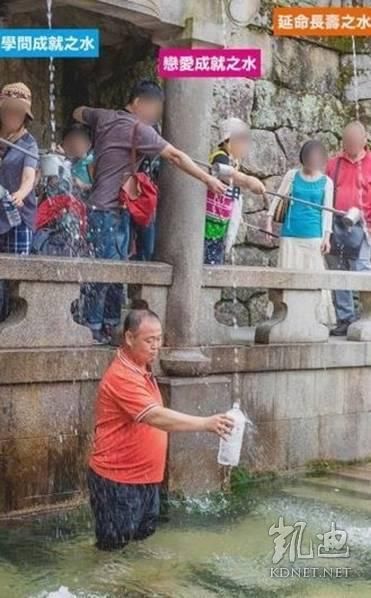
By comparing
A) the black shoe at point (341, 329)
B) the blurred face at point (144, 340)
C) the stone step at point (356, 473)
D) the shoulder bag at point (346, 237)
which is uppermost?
the shoulder bag at point (346, 237)

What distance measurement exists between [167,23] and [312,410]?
3375 mm

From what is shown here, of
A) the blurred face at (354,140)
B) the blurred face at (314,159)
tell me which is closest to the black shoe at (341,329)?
the blurred face at (314,159)

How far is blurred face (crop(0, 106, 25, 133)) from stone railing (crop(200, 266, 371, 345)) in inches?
70.3

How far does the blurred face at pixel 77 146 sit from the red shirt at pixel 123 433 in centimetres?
343

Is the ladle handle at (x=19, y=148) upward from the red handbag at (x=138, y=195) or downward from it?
upward

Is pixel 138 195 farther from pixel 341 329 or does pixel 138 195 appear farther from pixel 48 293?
pixel 341 329

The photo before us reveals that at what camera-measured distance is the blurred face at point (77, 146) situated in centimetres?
871

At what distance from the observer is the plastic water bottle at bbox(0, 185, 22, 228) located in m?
6.81

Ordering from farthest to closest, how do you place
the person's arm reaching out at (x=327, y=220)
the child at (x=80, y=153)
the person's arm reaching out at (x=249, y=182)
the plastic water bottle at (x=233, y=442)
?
the person's arm reaching out at (x=327, y=220)
the child at (x=80, y=153)
the person's arm reaching out at (x=249, y=182)
the plastic water bottle at (x=233, y=442)

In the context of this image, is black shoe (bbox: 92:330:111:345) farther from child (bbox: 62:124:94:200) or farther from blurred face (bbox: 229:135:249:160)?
blurred face (bbox: 229:135:249:160)

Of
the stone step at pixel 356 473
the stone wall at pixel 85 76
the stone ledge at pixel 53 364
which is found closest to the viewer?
the stone ledge at pixel 53 364

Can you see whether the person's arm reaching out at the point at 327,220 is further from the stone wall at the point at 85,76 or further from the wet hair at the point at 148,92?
the wet hair at the point at 148,92

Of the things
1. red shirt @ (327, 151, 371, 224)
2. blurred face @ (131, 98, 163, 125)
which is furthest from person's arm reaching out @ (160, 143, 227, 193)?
red shirt @ (327, 151, 371, 224)

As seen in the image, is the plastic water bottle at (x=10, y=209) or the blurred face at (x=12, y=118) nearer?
the plastic water bottle at (x=10, y=209)
